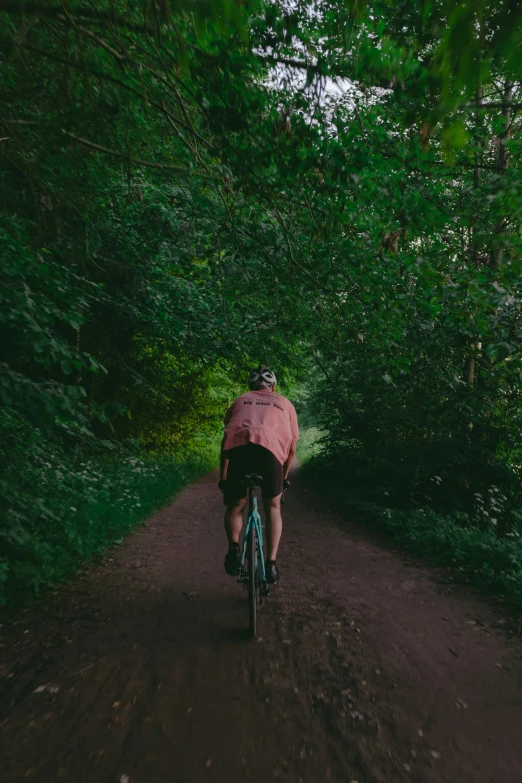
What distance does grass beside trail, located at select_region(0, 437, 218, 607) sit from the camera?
4473 mm

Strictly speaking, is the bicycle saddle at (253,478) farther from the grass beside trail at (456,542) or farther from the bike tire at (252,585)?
the grass beside trail at (456,542)

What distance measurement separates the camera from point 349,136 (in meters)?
3.73

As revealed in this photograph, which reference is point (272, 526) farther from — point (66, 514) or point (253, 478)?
point (66, 514)

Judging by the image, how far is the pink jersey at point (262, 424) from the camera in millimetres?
4176

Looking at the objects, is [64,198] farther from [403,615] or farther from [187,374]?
[187,374]

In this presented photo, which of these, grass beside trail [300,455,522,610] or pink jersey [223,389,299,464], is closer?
pink jersey [223,389,299,464]

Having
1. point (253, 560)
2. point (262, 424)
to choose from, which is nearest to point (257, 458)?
point (262, 424)

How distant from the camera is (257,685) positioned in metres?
3.15

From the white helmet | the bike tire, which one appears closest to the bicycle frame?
the bike tire

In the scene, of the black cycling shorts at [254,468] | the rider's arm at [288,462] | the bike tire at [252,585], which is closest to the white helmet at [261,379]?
the rider's arm at [288,462]

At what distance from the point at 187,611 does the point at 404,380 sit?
5.88 m

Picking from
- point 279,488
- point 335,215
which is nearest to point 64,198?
point 335,215

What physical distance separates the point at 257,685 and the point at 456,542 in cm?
417

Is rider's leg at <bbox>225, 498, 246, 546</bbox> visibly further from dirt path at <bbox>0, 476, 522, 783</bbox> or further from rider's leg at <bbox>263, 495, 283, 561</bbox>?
dirt path at <bbox>0, 476, 522, 783</bbox>
